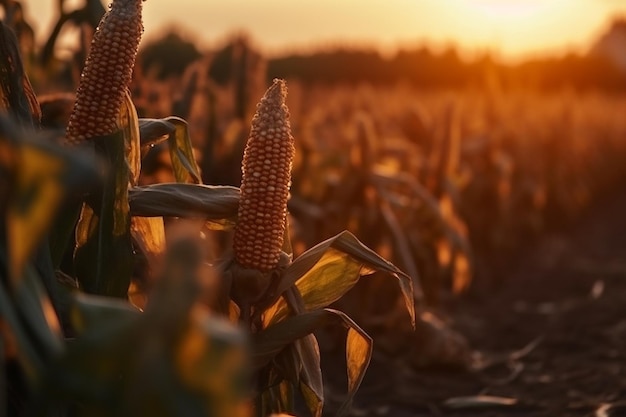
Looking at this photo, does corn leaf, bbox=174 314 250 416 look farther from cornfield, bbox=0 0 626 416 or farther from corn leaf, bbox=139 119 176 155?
corn leaf, bbox=139 119 176 155

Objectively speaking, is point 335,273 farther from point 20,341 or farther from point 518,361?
point 518,361

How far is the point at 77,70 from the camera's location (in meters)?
5.14

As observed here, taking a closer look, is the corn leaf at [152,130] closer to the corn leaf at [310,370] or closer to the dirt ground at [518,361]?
the corn leaf at [310,370]

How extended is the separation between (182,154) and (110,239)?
0.54 m

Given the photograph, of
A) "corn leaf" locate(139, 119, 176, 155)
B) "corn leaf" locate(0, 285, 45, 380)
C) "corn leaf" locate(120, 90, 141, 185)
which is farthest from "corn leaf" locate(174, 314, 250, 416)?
"corn leaf" locate(139, 119, 176, 155)

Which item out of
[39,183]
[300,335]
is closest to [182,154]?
[300,335]

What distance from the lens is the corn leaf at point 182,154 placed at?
293 cm

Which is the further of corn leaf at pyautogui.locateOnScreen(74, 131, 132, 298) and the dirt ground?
the dirt ground

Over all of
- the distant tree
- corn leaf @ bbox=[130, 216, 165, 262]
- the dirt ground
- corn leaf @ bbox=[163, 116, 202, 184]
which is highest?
the distant tree

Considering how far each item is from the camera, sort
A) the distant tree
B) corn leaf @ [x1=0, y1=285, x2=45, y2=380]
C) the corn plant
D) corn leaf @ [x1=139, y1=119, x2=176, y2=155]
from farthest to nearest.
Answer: the distant tree < corn leaf @ [x1=139, y1=119, x2=176, y2=155] < the corn plant < corn leaf @ [x1=0, y1=285, x2=45, y2=380]

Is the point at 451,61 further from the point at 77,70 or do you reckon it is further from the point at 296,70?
the point at 77,70

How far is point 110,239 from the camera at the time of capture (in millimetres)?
2480

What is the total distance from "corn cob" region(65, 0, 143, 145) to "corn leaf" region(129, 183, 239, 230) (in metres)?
0.23

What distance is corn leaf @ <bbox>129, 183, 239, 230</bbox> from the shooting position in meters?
2.56
